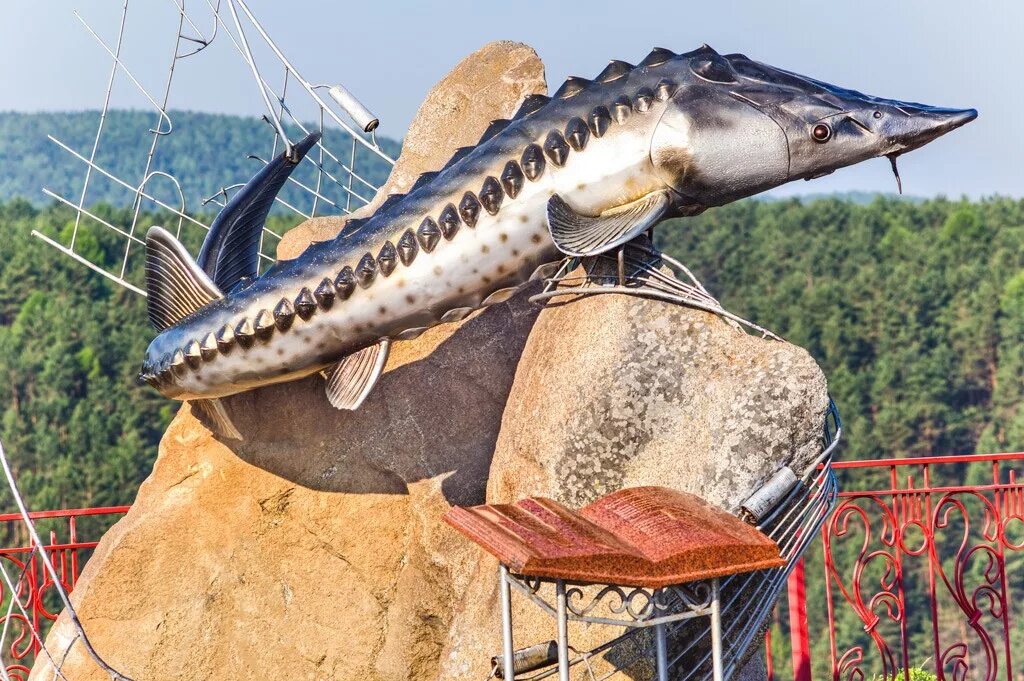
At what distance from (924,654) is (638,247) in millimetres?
33384

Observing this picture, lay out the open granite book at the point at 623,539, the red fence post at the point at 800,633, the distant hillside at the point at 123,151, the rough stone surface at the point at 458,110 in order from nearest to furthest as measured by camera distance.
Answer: the open granite book at the point at 623,539, the rough stone surface at the point at 458,110, the red fence post at the point at 800,633, the distant hillside at the point at 123,151

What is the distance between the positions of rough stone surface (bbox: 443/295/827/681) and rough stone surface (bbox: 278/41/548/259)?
4.79 feet

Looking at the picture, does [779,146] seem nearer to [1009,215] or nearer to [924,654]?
[924,654]

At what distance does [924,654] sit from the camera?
37.0 metres

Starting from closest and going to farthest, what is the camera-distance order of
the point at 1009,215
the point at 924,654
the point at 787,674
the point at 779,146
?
the point at 779,146 → the point at 924,654 → the point at 787,674 → the point at 1009,215

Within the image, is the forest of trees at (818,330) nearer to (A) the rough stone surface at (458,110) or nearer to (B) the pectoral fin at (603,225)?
(A) the rough stone surface at (458,110)

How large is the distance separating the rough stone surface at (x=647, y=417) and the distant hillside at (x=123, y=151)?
98.0 meters

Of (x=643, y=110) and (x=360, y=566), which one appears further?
(x=360, y=566)

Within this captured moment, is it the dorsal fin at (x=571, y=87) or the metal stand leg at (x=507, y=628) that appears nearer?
the metal stand leg at (x=507, y=628)

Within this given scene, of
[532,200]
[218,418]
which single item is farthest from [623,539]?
[218,418]

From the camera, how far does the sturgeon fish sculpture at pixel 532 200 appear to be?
5.45m

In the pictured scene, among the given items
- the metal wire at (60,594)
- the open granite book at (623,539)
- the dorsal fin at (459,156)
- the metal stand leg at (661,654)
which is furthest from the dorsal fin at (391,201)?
the metal stand leg at (661,654)

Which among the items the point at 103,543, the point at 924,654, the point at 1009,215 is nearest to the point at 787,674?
the point at 924,654

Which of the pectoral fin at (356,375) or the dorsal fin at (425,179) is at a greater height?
the dorsal fin at (425,179)
